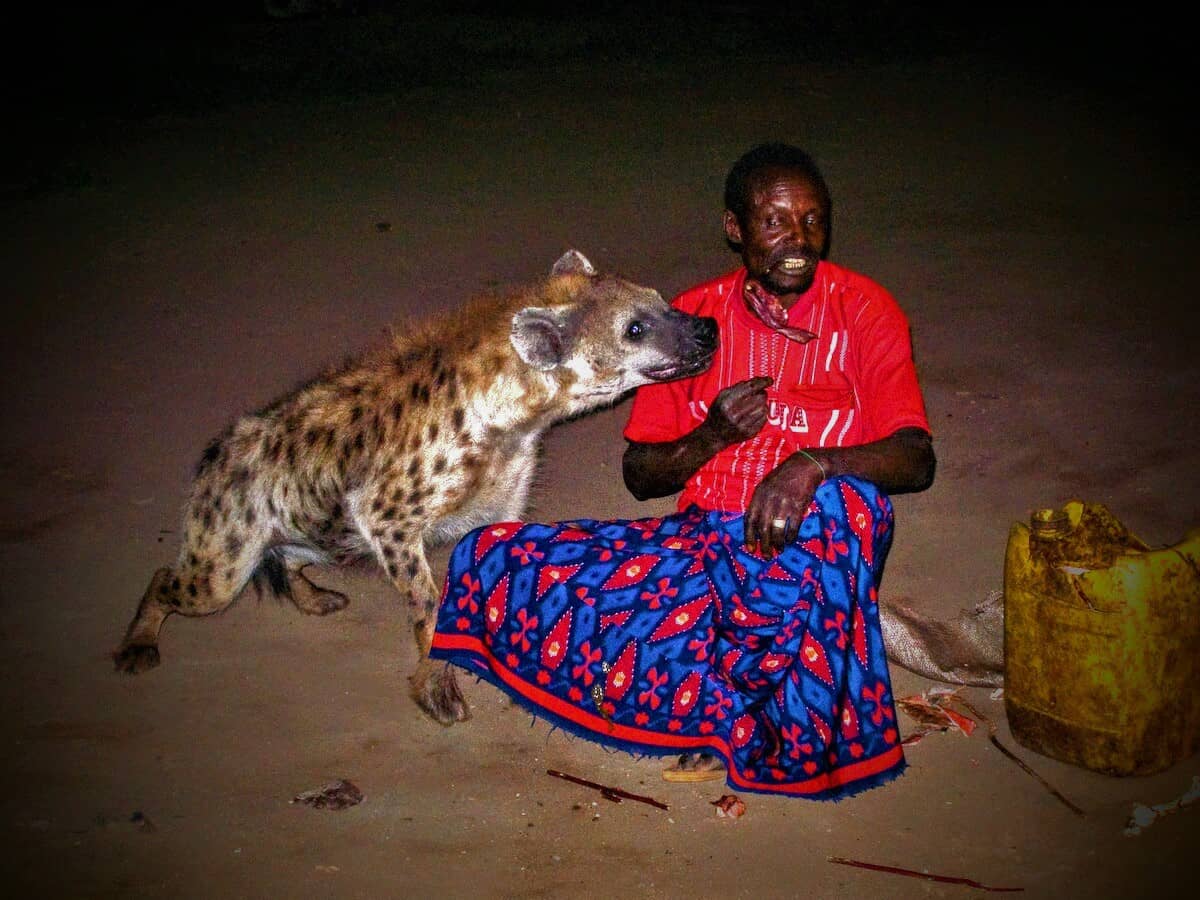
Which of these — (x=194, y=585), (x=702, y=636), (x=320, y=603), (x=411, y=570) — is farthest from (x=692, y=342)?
(x=194, y=585)

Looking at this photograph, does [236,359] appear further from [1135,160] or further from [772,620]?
[1135,160]

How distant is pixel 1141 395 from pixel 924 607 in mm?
1327

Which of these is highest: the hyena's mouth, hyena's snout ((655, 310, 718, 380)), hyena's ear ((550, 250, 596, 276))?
hyena's ear ((550, 250, 596, 276))

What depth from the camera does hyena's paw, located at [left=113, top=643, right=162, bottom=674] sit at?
3.10 meters

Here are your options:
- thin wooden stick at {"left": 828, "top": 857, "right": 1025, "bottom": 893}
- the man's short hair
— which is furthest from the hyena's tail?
thin wooden stick at {"left": 828, "top": 857, "right": 1025, "bottom": 893}

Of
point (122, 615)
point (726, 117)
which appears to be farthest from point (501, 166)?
point (122, 615)

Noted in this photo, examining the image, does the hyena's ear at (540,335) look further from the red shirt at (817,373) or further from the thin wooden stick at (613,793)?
the thin wooden stick at (613,793)

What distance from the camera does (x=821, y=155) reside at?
6.12m

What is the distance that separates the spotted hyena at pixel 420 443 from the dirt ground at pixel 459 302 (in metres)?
0.22

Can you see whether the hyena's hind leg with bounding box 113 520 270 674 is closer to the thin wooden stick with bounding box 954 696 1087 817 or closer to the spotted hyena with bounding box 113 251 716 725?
the spotted hyena with bounding box 113 251 716 725

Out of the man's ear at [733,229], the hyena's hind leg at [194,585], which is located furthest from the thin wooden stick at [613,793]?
the man's ear at [733,229]

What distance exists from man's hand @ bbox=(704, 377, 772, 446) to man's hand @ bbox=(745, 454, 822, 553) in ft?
0.38

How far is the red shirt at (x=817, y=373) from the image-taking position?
8.46 feet

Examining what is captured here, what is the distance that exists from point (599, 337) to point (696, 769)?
1029mm
